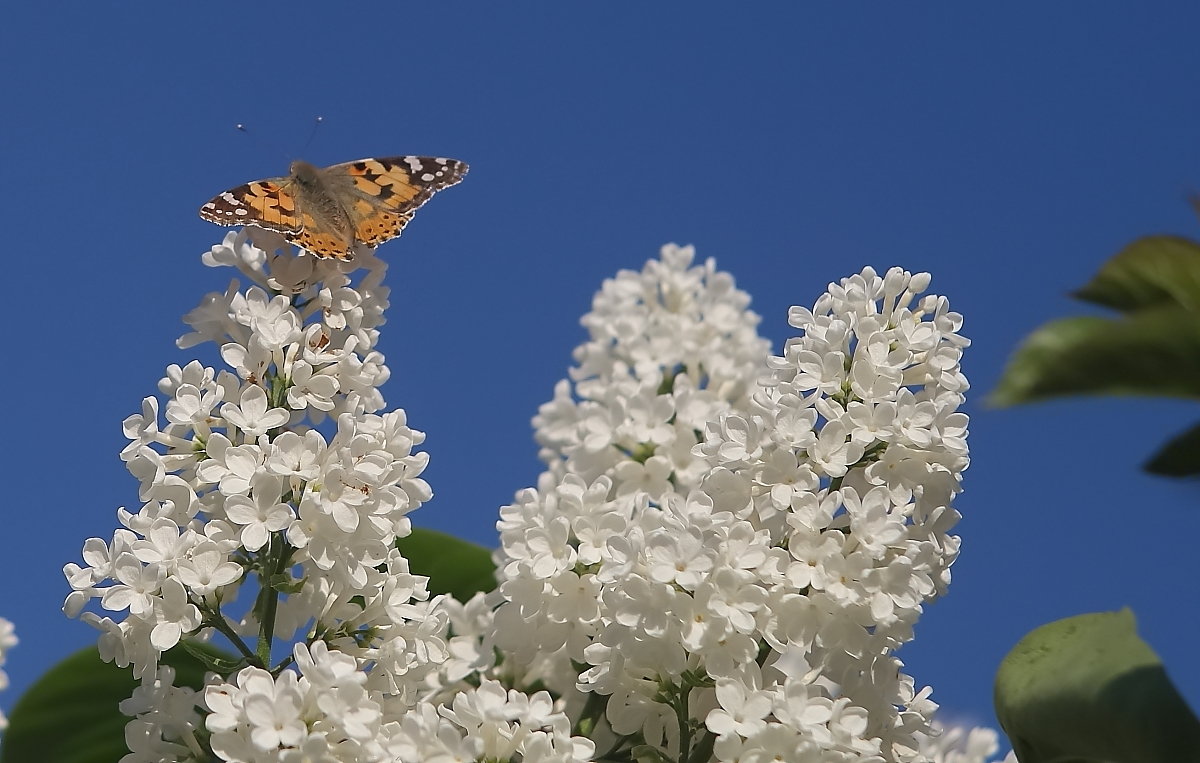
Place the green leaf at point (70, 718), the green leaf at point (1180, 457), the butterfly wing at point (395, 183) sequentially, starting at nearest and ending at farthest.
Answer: the green leaf at point (1180, 457)
the butterfly wing at point (395, 183)
the green leaf at point (70, 718)


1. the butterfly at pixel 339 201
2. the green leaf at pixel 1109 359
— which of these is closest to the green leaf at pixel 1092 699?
the green leaf at pixel 1109 359

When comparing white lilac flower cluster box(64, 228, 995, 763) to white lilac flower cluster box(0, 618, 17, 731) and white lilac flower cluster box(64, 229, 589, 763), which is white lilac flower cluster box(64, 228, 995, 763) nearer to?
white lilac flower cluster box(64, 229, 589, 763)

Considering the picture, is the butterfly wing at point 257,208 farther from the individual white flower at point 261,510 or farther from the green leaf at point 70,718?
the green leaf at point 70,718

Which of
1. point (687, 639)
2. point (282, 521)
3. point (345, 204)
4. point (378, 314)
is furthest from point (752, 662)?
point (345, 204)

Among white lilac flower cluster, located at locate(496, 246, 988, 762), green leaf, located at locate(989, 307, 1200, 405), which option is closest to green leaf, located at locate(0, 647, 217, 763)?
white lilac flower cluster, located at locate(496, 246, 988, 762)

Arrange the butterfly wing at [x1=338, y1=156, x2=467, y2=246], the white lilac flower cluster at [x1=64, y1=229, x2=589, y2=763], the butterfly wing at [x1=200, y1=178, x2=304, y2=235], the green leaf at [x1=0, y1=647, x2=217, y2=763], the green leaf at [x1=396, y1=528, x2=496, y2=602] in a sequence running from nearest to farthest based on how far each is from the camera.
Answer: the white lilac flower cluster at [x1=64, y1=229, x2=589, y2=763] → the butterfly wing at [x1=200, y1=178, x2=304, y2=235] → the butterfly wing at [x1=338, y1=156, x2=467, y2=246] → the green leaf at [x1=0, y1=647, x2=217, y2=763] → the green leaf at [x1=396, y1=528, x2=496, y2=602]
